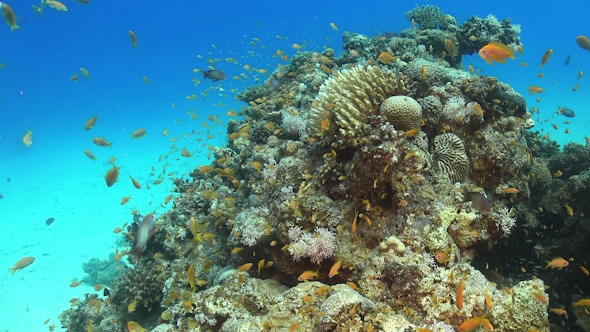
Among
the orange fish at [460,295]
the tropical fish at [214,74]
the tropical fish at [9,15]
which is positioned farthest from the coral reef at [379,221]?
the tropical fish at [9,15]

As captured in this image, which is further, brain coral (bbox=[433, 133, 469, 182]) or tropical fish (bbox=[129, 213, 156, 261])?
tropical fish (bbox=[129, 213, 156, 261])

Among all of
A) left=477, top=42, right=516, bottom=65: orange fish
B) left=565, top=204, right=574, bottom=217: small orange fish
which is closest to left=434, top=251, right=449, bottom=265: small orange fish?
left=565, top=204, right=574, bottom=217: small orange fish

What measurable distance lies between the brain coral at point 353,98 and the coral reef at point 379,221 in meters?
A: 0.02

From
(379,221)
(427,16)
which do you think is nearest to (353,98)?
(379,221)

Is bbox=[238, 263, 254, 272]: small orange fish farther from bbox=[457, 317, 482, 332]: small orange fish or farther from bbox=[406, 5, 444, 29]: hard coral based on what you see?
bbox=[406, 5, 444, 29]: hard coral

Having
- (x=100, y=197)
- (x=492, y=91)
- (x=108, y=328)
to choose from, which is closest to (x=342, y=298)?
(x=492, y=91)

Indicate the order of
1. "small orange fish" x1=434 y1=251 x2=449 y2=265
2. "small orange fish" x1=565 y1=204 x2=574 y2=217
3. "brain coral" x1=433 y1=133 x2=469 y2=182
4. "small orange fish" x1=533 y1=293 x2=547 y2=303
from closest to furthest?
"small orange fish" x1=533 y1=293 x2=547 y2=303 < "small orange fish" x1=434 y1=251 x2=449 y2=265 < "brain coral" x1=433 y1=133 x2=469 y2=182 < "small orange fish" x1=565 y1=204 x2=574 y2=217

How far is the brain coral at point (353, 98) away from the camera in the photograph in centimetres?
474

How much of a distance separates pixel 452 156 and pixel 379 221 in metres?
1.74

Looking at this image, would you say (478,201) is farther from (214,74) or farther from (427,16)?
(427,16)

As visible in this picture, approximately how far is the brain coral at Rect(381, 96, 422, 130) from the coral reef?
0.02m

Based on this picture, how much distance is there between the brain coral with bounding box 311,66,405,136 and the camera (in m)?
4.74

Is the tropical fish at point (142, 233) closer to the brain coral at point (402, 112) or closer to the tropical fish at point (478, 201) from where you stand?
the brain coral at point (402, 112)

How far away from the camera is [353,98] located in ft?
16.4
